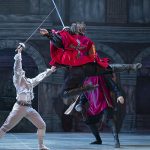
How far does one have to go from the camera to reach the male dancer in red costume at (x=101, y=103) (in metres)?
9.64

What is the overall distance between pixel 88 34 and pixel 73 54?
6.93 meters

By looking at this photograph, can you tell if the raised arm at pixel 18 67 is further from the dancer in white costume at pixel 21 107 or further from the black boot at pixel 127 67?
the black boot at pixel 127 67

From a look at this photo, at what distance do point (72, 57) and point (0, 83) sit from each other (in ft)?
22.6

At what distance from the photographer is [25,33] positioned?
46.1 ft

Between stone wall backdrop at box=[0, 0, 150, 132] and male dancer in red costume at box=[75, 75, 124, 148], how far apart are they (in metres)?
3.70

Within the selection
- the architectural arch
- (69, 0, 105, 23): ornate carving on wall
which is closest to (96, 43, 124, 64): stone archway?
the architectural arch

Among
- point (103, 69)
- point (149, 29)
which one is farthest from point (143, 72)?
point (103, 69)

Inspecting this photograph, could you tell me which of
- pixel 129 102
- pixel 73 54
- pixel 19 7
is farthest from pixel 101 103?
pixel 19 7

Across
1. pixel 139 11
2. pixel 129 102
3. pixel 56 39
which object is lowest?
pixel 129 102

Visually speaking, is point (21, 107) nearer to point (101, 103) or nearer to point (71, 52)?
point (71, 52)

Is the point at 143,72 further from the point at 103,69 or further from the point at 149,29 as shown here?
the point at 103,69

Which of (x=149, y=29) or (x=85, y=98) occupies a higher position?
(x=149, y=29)

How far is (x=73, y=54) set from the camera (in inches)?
294

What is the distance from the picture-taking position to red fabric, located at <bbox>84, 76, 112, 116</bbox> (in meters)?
9.79
